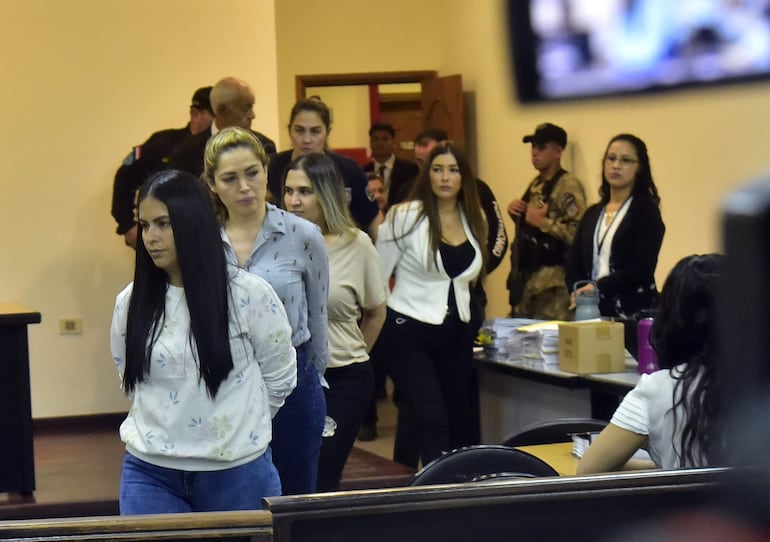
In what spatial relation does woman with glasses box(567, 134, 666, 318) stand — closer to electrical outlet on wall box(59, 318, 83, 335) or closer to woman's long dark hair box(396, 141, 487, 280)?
woman's long dark hair box(396, 141, 487, 280)

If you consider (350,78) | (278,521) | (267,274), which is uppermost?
(350,78)

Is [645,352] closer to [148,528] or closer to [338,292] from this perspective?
[338,292]

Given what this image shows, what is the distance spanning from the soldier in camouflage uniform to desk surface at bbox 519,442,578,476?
10.0ft

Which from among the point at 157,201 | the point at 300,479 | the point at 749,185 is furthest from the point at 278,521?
the point at 749,185

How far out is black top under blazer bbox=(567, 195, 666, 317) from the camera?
471 centimetres

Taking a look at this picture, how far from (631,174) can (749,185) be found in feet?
14.9

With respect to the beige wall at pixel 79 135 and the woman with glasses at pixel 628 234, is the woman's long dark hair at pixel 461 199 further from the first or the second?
the beige wall at pixel 79 135

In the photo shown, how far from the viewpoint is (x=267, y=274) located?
3.03 m

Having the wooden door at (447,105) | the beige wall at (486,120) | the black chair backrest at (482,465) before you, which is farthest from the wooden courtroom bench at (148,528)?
the wooden door at (447,105)

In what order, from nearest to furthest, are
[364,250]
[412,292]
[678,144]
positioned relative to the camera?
[364,250], [412,292], [678,144]

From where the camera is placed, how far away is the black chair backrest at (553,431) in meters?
3.19

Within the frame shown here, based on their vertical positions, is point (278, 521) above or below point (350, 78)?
below

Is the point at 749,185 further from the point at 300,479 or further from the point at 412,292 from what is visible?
the point at 412,292

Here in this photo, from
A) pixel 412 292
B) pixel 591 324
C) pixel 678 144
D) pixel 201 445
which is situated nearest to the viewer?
pixel 201 445
